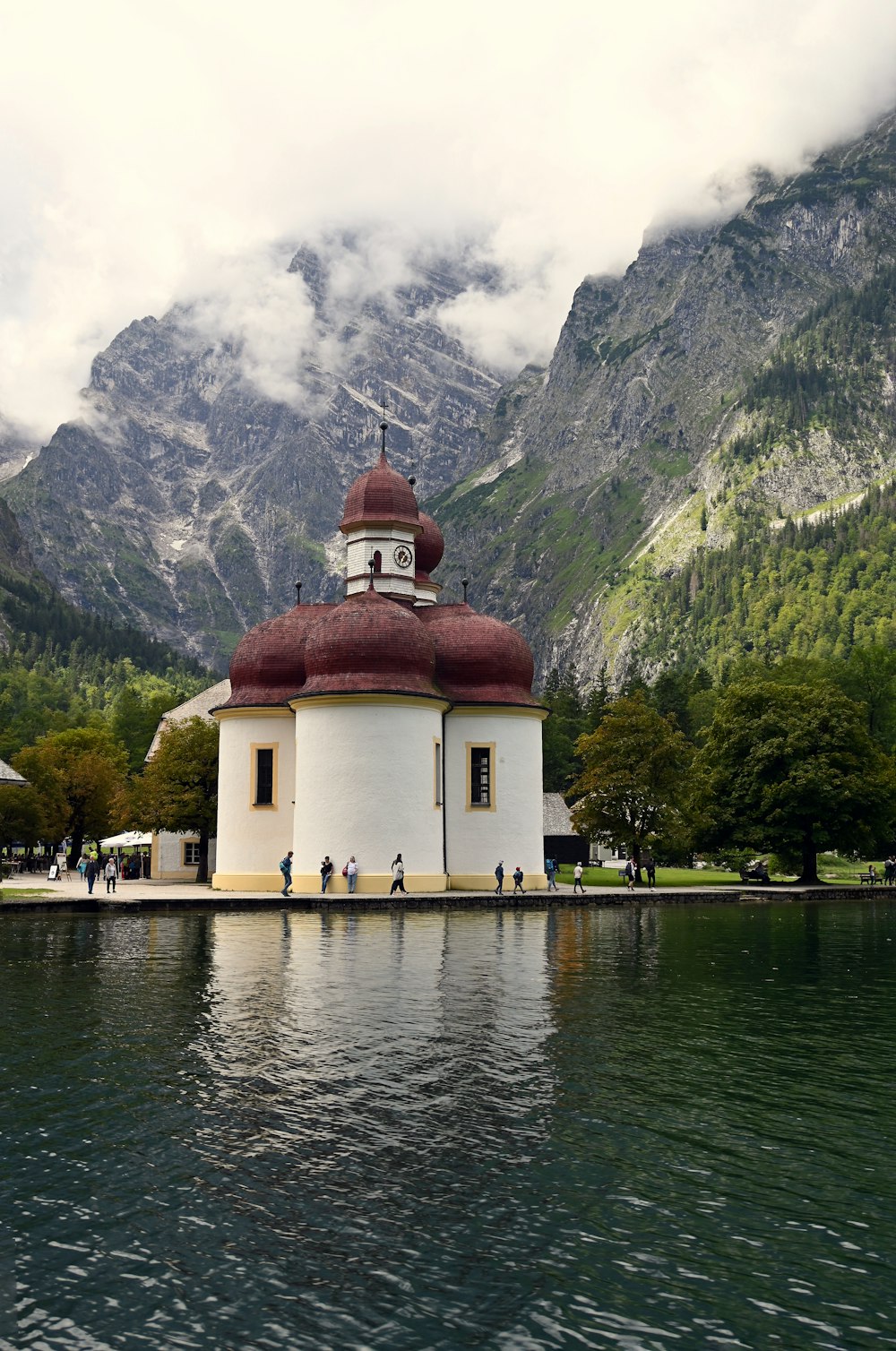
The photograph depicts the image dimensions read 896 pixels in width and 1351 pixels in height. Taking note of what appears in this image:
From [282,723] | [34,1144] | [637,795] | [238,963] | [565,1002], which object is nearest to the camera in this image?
[34,1144]

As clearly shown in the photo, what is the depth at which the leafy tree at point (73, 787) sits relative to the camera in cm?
7744

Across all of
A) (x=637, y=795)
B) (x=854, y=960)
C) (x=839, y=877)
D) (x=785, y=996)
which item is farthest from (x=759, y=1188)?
(x=839, y=877)

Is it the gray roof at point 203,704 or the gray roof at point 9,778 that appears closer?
the gray roof at point 9,778

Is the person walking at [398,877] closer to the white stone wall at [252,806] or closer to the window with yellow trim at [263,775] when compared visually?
the white stone wall at [252,806]

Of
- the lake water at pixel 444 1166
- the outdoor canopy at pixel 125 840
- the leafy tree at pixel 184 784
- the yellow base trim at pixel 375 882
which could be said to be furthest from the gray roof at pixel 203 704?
the lake water at pixel 444 1166

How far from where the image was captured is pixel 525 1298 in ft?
26.6

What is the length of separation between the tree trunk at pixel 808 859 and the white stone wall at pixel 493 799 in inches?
756

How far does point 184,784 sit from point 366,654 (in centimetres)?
1745

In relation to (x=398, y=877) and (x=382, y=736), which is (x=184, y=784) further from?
(x=398, y=877)

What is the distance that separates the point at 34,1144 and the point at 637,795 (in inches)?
2184

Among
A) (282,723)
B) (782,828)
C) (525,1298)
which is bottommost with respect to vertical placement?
(525,1298)

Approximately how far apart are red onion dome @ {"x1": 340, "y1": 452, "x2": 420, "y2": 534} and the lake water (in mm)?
40418

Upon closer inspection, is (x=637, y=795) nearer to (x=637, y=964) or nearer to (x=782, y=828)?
(x=782, y=828)

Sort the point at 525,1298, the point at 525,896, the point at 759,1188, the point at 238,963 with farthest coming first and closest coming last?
the point at 525,896 → the point at 238,963 → the point at 759,1188 → the point at 525,1298
